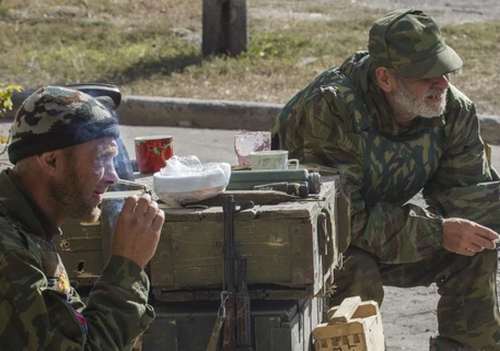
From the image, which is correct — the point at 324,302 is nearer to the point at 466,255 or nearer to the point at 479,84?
the point at 466,255

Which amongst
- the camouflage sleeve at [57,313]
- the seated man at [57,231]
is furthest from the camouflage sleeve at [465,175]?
the camouflage sleeve at [57,313]

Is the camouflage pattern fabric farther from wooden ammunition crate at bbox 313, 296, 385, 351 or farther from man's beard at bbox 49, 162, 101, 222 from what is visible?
man's beard at bbox 49, 162, 101, 222

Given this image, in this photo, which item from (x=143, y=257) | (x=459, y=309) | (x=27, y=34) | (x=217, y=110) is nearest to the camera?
(x=143, y=257)

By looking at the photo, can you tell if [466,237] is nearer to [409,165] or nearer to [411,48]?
[409,165]

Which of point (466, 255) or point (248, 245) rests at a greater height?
point (248, 245)

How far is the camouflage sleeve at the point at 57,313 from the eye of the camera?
8.90ft

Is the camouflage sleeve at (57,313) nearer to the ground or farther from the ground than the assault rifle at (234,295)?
farther from the ground

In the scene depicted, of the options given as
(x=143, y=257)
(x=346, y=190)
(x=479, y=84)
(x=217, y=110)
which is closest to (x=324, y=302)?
(x=346, y=190)

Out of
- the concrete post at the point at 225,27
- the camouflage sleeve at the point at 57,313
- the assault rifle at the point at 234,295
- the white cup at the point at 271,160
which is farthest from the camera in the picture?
the concrete post at the point at 225,27

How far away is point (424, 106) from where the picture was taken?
478cm

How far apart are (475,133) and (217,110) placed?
468cm

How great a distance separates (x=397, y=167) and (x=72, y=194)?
7.48 feet

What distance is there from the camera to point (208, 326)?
3885 millimetres

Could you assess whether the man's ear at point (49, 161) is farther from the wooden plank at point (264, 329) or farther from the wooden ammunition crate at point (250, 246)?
the wooden plank at point (264, 329)
